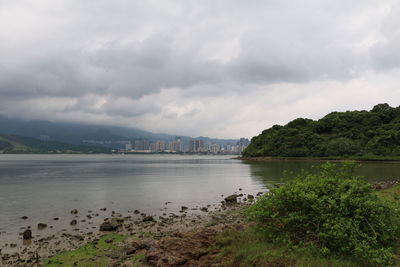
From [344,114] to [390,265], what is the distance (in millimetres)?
162871

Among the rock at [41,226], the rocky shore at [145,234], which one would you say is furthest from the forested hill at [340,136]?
the rock at [41,226]

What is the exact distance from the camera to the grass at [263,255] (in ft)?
29.4

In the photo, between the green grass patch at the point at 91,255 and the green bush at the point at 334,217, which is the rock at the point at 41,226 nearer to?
the green grass patch at the point at 91,255

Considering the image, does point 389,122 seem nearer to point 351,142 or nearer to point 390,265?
point 351,142

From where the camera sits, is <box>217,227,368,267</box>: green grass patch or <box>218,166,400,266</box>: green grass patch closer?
<box>217,227,368,267</box>: green grass patch

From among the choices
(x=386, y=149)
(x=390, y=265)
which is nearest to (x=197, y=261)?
(x=390, y=265)

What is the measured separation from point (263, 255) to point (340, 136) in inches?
5696

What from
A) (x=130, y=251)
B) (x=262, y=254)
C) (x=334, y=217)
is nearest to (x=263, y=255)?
(x=262, y=254)

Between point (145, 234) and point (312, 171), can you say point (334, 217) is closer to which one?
point (145, 234)

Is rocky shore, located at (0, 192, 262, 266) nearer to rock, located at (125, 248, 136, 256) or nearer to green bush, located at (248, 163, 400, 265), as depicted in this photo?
rock, located at (125, 248, 136, 256)

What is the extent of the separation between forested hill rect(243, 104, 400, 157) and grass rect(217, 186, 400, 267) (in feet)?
393

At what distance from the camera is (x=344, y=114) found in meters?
153

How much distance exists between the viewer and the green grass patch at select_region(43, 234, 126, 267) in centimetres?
1358

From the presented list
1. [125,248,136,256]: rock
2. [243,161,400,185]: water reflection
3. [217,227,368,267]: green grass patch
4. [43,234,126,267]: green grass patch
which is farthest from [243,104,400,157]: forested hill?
[125,248,136,256]: rock
